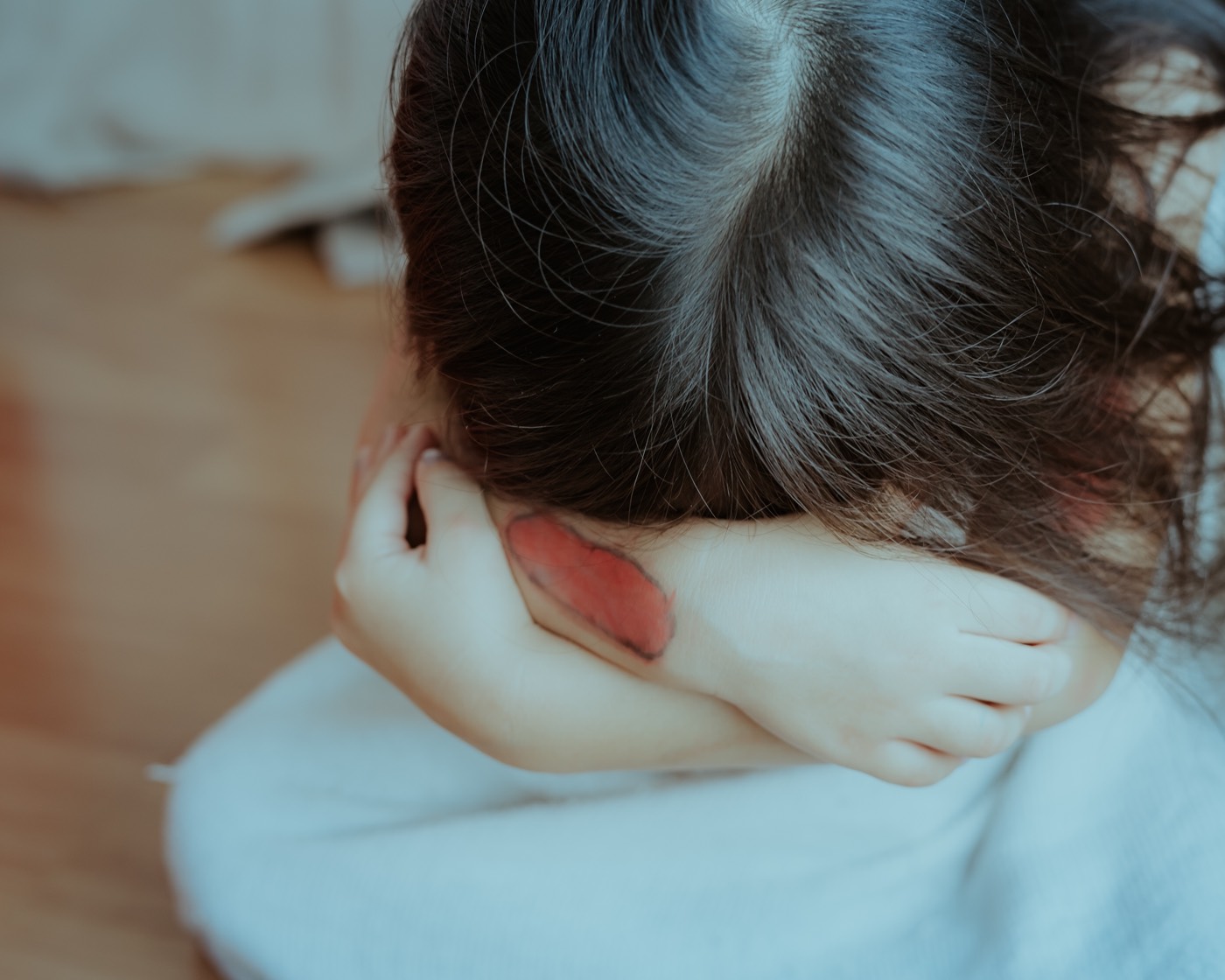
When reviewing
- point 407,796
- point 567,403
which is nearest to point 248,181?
point 407,796

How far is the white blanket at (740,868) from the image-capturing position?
0.65 m

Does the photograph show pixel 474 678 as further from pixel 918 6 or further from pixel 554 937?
pixel 918 6

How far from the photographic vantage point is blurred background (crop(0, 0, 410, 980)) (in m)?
0.84

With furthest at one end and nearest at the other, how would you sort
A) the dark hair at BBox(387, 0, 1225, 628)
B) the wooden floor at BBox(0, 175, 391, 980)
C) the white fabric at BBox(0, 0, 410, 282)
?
the white fabric at BBox(0, 0, 410, 282), the wooden floor at BBox(0, 175, 391, 980), the dark hair at BBox(387, 0, 1225, 628)

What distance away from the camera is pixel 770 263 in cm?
51

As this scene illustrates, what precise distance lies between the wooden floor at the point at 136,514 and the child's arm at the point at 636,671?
0.86 ft

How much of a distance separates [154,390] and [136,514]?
0.22m

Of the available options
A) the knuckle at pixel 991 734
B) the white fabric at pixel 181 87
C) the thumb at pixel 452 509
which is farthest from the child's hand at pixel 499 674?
the white fabric at pixel 181 87

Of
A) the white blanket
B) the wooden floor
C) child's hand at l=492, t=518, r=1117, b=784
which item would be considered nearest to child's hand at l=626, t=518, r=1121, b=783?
child's hand at l=492, t=518, r=1117, b=784

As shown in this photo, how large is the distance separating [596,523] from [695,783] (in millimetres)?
207

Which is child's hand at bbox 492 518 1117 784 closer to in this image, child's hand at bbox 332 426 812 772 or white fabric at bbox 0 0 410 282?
child's hand at bbox 332 426 812 772

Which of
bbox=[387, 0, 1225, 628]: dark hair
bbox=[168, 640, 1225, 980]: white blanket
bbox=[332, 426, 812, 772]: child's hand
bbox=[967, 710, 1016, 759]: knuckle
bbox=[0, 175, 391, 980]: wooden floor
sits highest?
bbox=[387, 0, 1225, 628]: dark hair

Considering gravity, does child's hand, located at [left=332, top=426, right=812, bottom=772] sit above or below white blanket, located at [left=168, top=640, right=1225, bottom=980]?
above

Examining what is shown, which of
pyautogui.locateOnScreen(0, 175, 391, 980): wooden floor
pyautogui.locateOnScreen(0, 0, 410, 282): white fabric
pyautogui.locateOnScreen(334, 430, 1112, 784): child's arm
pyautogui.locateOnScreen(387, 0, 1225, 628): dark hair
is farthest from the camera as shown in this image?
pyautogui.locateOnScreen(0, 0, 410, 282): white fabric
